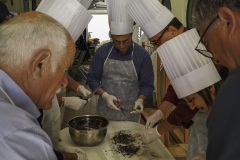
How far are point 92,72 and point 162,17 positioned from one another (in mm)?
1017

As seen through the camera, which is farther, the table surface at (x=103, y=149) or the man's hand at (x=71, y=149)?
the table surface at (x=103, y=149)

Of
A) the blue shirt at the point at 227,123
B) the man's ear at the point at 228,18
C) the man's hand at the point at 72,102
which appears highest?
the man's ear at the point at 228,18

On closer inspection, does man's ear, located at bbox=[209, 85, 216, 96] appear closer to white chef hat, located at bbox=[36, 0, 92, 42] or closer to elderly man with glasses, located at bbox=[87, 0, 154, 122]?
white chef hat, located at bbox=[36, 0, 92, 42]

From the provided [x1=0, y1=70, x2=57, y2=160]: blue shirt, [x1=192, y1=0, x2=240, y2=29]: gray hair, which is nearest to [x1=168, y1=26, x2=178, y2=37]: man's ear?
[x1=192, y1=0, x2=240, y2=29]: gray hair

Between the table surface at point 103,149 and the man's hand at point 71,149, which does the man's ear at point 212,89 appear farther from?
the man's hand at point 71,149

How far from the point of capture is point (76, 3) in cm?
162

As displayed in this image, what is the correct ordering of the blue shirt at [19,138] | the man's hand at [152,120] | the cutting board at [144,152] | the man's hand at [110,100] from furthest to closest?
1. the man's hand at [110,100]
2. the man's hand at [152,120]
3. the cutting board at [144,152]
4. the blue shirt at [19,138]

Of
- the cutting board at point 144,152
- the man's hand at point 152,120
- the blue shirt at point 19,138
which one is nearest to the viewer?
the blue shirt at point 19,138

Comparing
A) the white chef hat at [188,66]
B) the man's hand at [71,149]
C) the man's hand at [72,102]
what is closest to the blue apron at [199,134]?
the white chef hat at [188,66]

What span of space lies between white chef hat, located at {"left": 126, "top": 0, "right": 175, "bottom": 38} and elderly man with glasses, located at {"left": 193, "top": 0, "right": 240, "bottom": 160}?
0.79m

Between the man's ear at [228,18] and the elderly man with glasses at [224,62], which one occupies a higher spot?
the man's ear at [228,18]

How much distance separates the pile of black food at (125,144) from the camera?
1752 mm

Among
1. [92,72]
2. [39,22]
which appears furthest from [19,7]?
[39,22]

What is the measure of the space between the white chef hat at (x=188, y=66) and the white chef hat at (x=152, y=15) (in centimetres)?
30
